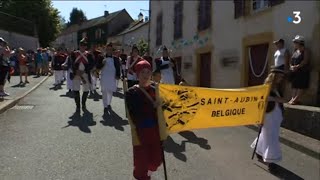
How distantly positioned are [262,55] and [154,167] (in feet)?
35.8

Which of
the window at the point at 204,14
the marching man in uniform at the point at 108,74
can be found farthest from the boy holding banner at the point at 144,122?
the window at the point at 204,14

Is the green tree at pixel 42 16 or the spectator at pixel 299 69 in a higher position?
the green tree at pixel 42 16

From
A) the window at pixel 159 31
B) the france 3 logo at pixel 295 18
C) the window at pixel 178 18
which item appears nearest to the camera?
the france 3 logo at pixel 295 18

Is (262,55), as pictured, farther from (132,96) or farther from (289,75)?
(132,96)

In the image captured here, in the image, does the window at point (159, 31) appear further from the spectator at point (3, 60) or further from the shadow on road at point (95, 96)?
the spectator at point (3, 60)

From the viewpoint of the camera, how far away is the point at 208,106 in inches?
290

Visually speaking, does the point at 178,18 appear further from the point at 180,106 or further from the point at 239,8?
the point at 180,106

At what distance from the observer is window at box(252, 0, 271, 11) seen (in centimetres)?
1571

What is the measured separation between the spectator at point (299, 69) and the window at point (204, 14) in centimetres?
899

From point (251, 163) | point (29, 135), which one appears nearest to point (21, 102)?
point (29, 135)

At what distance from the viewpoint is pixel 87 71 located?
514 inches

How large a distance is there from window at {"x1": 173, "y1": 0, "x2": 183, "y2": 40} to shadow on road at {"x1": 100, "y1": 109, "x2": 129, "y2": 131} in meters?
12.9

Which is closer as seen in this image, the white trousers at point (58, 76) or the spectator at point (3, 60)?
the spectator at point (3, 60)

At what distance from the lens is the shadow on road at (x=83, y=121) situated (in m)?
→ 10.8
